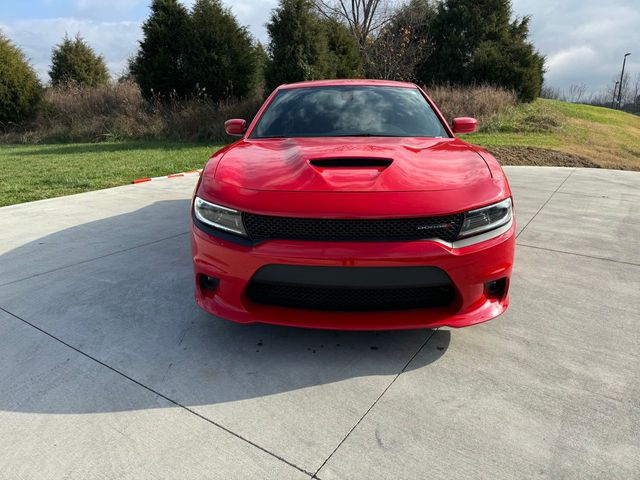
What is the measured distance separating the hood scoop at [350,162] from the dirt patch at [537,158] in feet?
26.6

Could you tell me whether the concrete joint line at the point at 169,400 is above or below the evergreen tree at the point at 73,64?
below

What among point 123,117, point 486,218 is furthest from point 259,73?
point 486,218

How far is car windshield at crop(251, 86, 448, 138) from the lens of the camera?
10.3ft

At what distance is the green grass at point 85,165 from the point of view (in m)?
6.82

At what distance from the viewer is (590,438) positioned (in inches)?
67.9

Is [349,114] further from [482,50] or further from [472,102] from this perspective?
[482,50]

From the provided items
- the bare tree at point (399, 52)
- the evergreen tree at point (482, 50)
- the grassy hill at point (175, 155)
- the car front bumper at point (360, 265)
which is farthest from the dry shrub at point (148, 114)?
the car front bumper at point (360, 265)

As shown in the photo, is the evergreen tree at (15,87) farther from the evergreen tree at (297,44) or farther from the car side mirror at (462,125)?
the car side mirror at (462,125)

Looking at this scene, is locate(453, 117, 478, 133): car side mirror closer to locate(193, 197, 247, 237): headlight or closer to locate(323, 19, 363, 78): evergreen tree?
locate(193, 197, 247, 237): headlight

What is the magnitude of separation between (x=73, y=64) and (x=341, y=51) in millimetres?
15009

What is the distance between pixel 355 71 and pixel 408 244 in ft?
46.8

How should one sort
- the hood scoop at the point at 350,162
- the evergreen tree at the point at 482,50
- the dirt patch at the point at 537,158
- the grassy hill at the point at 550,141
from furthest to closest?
the evergreen tree at the point at 482,50 → the grassy hill at the point at 550,141 → the dirt patch at the point at 537,158 → the hood scoop at the point at 350,162

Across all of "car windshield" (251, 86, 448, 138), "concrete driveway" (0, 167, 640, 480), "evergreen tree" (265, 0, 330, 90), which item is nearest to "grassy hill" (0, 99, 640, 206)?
"evergreen tree" (265, 0, 330, 90)

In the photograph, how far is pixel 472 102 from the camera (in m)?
15.1
